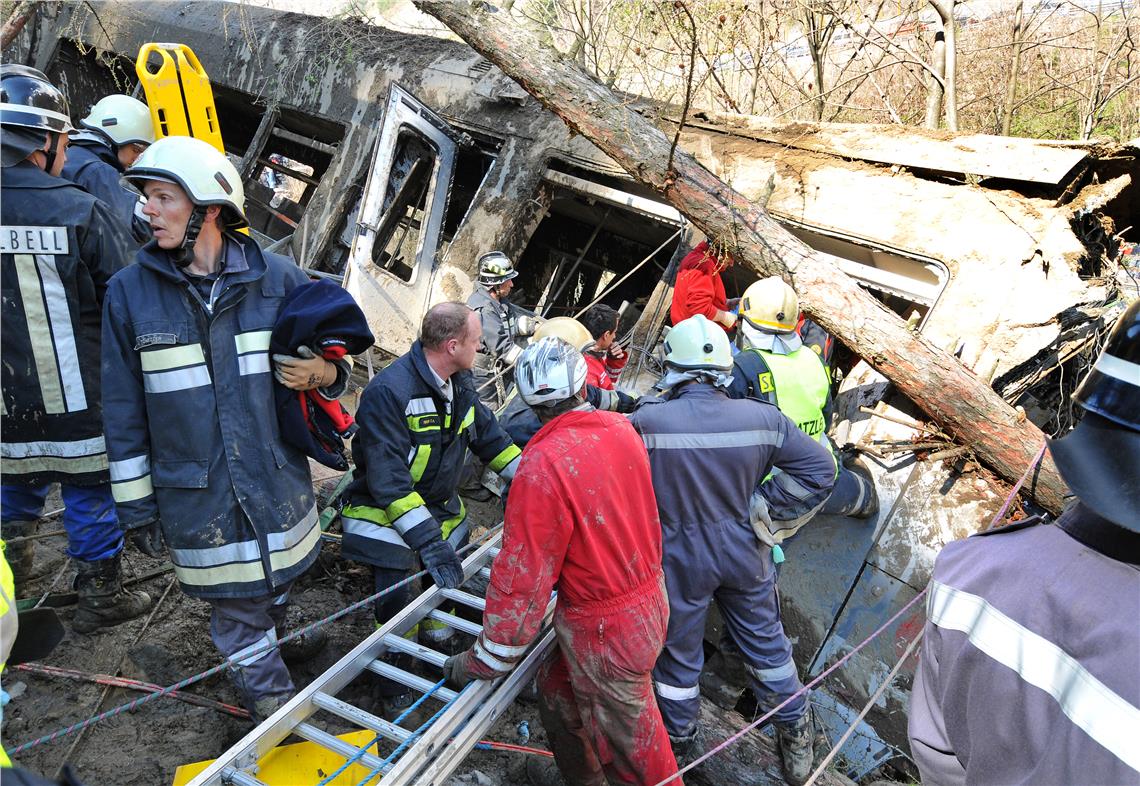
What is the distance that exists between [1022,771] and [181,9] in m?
10.2

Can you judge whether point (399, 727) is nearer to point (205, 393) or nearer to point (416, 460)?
point (416, 460)

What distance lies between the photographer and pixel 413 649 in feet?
8.75

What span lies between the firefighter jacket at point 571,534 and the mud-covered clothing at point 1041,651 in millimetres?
1099

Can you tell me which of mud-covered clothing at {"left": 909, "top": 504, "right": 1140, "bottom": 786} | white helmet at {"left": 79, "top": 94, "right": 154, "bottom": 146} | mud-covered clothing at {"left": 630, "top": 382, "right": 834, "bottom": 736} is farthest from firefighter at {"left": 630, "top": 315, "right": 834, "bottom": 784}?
white helmet at {"left": 79, "top": 94, "right": 154, "bottom": 146}

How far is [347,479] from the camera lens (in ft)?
13.8

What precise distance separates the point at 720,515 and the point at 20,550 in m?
3.08

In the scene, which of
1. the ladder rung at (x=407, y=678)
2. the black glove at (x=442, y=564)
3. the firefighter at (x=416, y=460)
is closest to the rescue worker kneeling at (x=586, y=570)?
the ladder rung at (x=407, y=678)

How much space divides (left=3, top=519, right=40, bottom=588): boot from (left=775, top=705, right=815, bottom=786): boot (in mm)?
3329

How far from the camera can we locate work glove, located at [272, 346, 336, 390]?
2.45m

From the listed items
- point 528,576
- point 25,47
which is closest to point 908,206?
point 528,576

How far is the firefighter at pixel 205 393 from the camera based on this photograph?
2344 mm

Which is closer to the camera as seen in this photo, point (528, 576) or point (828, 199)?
point (528, 576)

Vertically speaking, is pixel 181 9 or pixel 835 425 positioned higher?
pixel 181 9

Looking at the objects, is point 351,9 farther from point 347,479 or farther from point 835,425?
point 835,425
